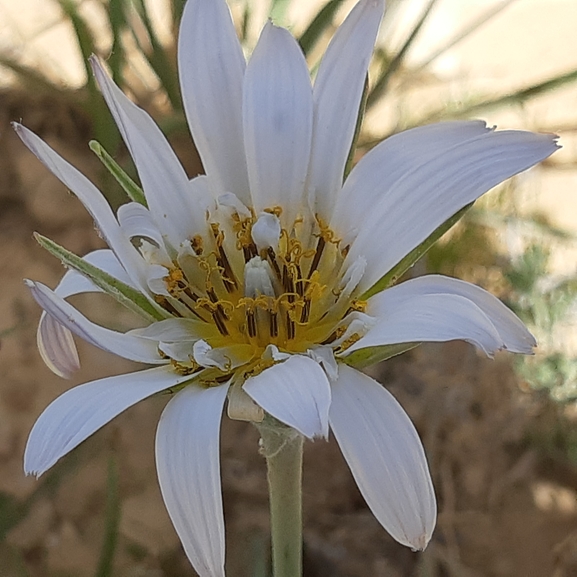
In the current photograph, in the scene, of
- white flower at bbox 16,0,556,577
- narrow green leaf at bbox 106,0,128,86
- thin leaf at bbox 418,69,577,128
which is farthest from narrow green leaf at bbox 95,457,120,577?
Result: thin leaf at bbox 418,69,577,128

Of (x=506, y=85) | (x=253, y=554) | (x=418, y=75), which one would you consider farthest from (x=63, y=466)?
(x=506, y=85)

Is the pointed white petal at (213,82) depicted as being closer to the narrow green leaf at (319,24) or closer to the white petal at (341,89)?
the white petal at (341,89)

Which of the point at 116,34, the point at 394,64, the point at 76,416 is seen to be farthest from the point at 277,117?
the point at 394,64

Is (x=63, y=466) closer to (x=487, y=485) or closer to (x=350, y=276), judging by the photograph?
(x=350, y=276)

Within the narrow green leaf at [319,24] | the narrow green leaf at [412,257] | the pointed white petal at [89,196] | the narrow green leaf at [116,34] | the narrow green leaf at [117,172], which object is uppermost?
the narrow green leaf at [319,24]

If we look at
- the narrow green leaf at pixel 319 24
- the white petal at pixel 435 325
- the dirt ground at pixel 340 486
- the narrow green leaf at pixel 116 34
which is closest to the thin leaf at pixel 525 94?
the narrow green leaf at pixel 319 24

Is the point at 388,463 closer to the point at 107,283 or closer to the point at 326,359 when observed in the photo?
the point at 326,359

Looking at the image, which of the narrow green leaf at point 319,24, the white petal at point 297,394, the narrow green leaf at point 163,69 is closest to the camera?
the white petal at point 297,394

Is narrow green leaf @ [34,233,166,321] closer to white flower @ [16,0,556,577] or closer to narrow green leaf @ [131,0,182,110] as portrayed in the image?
white flower @ [16,0,556,577]
